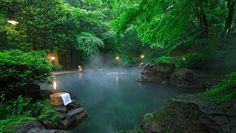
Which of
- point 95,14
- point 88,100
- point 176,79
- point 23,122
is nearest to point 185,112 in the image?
point 23,122

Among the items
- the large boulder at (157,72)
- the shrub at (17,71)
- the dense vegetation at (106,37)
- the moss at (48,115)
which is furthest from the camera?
the large boulder at (157,72)

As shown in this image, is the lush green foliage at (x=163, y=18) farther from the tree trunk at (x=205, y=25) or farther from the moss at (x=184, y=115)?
the moss at (x=184, y=115)

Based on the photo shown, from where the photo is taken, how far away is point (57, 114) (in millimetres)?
6613

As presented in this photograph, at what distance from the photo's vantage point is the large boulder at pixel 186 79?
13248 millimetres

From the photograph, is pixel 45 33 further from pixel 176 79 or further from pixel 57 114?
pixel 57 114

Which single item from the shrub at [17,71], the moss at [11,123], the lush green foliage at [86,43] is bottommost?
the moss at [11,123]

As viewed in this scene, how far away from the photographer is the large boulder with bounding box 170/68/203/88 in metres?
13.2

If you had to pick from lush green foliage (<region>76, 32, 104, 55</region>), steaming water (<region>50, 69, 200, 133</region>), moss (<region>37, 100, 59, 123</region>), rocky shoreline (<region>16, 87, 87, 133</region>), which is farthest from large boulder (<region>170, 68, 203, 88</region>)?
lush green foliage (<region>76, 32, 104, 55</region>)

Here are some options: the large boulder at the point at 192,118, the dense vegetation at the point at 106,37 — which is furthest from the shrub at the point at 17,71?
the large boulder at the point at 192,118

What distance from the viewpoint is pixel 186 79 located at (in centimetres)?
1368

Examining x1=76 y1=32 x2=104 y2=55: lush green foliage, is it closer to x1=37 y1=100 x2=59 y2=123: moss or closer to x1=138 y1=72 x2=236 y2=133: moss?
x1=37 y1=100 x2=59 y2=123: moss

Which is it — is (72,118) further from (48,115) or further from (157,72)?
(157,72)

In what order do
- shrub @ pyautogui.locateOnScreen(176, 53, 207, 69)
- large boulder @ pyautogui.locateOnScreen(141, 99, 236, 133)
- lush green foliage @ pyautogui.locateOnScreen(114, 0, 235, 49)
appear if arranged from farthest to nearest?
shrub @ pyautogui.locateOnScreen(176, 53, 207, 69), lush green foliage @ pyautogui.locateOnScreen(114, 0, 235, 49), large boulder @ pyautogui.locateOnScreen(141, 99, 236, 133)

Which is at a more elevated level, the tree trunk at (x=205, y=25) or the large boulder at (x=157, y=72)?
the tree trunk at (x=205, y=25)
